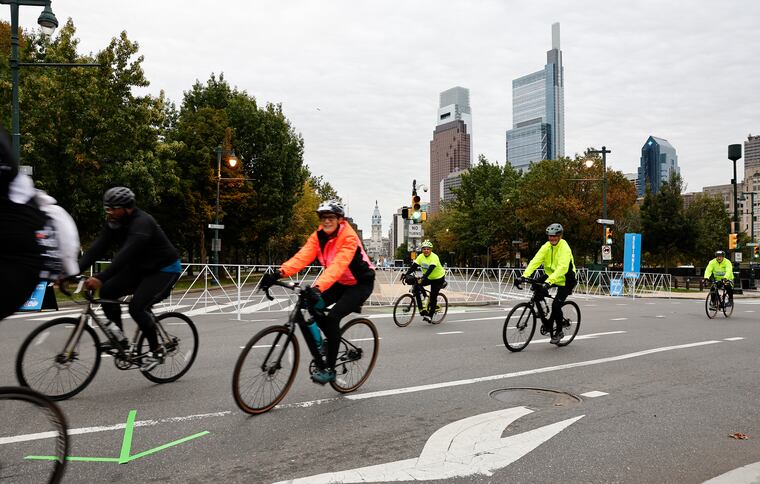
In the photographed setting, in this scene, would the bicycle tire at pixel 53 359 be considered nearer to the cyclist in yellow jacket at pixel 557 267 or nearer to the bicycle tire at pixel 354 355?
the bicycle tire at pixel 354 355

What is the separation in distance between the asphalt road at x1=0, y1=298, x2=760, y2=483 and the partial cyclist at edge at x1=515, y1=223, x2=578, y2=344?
3.03ft

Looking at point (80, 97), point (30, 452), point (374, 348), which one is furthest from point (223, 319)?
point (80, 97)

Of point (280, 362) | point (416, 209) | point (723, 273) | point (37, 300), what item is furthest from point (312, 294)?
point (416, 209)

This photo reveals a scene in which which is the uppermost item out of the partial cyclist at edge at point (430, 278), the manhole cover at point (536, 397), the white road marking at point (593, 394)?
the partial cyclist at edge at point (430, 278)

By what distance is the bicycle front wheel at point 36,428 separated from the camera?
9.50 feet

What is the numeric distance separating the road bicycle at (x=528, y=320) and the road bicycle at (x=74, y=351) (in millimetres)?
4809

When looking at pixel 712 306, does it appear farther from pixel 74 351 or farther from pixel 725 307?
pixel 74 351

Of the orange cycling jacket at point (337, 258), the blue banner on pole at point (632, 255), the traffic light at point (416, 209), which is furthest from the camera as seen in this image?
the blue banner on pole at point (632, 255)

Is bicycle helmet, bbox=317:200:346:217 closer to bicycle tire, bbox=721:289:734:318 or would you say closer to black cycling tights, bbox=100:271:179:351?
black cycling tights, bbox=100:271:179:351

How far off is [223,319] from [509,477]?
10.4 meters

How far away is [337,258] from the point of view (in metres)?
5.19

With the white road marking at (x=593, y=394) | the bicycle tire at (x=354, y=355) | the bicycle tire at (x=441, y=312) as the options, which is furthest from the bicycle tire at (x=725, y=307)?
the bicycle tire at (x=354, y=355)

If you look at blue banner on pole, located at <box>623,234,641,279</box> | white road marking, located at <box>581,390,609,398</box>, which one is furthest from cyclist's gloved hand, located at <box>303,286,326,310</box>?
blue banner on pole, located at <box>623,234,641,279</box>

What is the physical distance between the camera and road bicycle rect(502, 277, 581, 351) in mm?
8422
